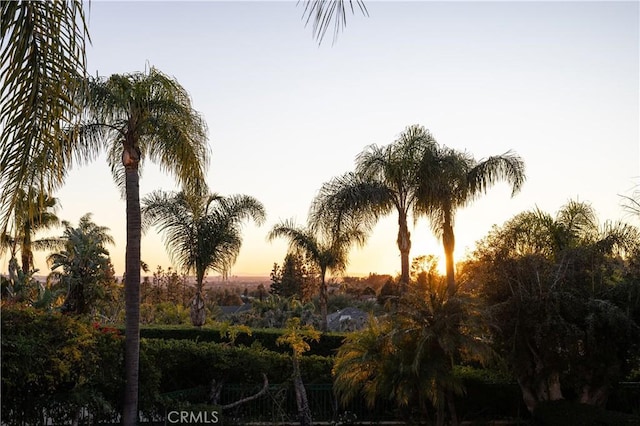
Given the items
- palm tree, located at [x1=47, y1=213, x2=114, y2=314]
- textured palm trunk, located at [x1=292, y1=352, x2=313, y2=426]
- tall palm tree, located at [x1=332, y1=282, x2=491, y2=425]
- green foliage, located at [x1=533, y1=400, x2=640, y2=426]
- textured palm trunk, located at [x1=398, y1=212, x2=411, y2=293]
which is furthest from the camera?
palm tree, located at [x1=47, y1=213, x2=114, y2=314]

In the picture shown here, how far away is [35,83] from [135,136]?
26.2ft

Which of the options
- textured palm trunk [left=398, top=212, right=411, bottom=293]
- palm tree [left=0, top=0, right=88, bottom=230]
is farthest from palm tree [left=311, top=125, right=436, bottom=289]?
palm tree [left=0, top=0, right=88, bottom=230]

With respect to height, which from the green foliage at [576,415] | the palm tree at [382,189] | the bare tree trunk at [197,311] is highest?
the palm tree at [382,189]

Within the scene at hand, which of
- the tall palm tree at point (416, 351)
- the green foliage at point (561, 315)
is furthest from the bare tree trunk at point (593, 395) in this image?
the tall palm tree at point (416, 351)

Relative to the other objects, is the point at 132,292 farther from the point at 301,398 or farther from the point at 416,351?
the point at 416,351

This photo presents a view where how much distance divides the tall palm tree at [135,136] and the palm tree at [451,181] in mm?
7672

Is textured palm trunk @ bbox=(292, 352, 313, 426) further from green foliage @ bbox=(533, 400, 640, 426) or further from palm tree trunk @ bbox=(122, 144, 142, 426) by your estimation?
green foliage @ bbox=(533, 400, 640, 426)

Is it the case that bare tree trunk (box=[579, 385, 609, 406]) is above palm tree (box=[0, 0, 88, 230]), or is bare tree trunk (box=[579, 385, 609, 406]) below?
below

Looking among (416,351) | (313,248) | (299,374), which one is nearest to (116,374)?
(299,374)

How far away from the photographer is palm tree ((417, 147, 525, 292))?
60.3 feet

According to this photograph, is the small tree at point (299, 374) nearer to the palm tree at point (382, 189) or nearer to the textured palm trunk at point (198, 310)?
the palm tree at point (382, 189)

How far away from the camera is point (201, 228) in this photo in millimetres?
20531

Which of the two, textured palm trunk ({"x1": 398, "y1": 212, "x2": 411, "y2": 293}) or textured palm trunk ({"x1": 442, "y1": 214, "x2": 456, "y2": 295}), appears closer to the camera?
textured palm trunk ({"x1": 398, "y1": 212, "x2": 411, "y2": 293})

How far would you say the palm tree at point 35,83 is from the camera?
4.43 m
